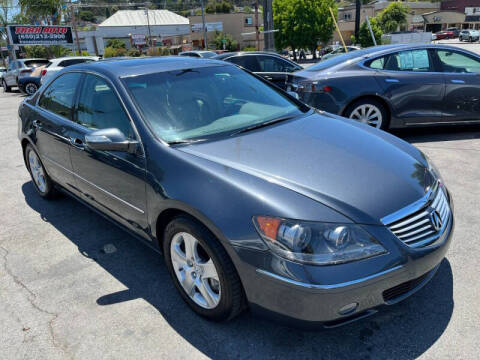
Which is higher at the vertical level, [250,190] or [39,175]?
[250,190]

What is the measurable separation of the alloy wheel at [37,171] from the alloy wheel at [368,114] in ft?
14.6

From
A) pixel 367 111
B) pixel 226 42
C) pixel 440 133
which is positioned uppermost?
pixel 226 42

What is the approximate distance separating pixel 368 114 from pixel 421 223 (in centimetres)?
431

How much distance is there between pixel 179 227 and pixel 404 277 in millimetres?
1320

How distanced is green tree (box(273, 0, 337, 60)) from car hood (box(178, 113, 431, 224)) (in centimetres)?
4742

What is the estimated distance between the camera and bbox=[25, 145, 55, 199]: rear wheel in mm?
4543

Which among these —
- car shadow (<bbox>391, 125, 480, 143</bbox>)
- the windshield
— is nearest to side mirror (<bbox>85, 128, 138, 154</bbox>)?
the windshield

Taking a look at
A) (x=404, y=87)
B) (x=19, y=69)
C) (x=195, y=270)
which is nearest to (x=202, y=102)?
(x=195, y=270)

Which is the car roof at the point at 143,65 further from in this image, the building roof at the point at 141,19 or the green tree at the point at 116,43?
the building roof at the point at 141,19

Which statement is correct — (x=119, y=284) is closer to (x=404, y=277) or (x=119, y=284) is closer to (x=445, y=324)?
(x=404, y=277)

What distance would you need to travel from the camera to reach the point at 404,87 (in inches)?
240

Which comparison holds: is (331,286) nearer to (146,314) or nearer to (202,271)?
(202,271)

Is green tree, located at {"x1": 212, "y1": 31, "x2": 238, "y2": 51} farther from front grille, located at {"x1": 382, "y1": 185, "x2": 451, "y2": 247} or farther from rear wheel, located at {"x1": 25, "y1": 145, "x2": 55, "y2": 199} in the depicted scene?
front grille, located at {"x1": 382, "y1": 185, "x2": 451, "y2": 247}

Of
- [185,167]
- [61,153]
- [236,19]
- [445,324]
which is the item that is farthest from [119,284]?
[236,19]
